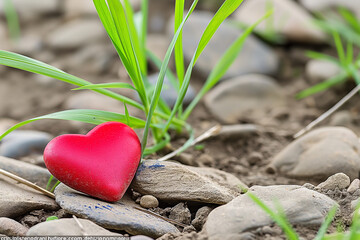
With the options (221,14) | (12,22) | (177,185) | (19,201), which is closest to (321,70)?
(221,14)

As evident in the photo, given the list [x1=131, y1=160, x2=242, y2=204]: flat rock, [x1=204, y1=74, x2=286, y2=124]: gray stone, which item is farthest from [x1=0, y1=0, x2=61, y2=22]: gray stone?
[x1=131, y1=160, x2=242, y2=204]: flat rock

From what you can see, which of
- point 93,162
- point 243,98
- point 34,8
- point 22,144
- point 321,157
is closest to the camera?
point 93,162

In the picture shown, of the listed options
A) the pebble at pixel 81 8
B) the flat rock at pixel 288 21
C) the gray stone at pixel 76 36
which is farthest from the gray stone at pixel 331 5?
the pebble at pixel 81 8

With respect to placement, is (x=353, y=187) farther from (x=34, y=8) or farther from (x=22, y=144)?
(x=34, y=8)

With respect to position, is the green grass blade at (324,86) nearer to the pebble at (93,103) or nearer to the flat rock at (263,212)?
the pebble at (93,103)

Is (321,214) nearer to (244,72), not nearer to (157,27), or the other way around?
(244,72)
